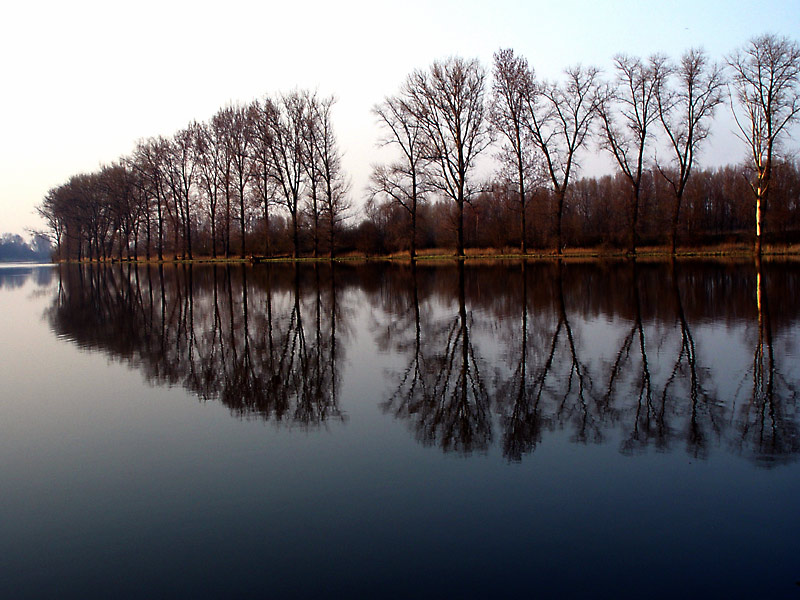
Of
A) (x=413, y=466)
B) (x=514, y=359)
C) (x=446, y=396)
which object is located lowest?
(x=413, y=466)

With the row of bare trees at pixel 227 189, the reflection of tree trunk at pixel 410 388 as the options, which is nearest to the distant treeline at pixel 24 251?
the row of bare trees at pixel 227 189

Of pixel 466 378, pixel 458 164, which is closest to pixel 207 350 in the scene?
pixel 466 378

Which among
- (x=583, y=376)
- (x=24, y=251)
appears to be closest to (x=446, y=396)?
(x=583, y=376)

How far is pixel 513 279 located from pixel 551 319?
9.88 m

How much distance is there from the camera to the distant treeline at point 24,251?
13600 cm

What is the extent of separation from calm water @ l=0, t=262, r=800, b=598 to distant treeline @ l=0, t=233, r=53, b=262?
469 feet

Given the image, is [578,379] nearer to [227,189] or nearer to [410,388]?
[410,388]

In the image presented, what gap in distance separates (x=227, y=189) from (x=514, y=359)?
159 feet

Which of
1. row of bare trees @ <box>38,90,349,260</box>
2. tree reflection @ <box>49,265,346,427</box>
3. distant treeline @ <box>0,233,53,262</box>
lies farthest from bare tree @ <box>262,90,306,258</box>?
distant treeline @ <box>0,233,53,262</box>

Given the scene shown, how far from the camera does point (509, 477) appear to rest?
3.90 meters

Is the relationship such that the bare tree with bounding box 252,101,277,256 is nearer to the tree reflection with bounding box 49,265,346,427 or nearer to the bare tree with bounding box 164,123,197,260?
the bare tree with bounding box 164,123,197,260

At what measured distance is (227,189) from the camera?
51875mm

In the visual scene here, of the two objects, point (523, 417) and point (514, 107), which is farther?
point (514, 107)

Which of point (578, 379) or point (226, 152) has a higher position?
point (226, 152)
